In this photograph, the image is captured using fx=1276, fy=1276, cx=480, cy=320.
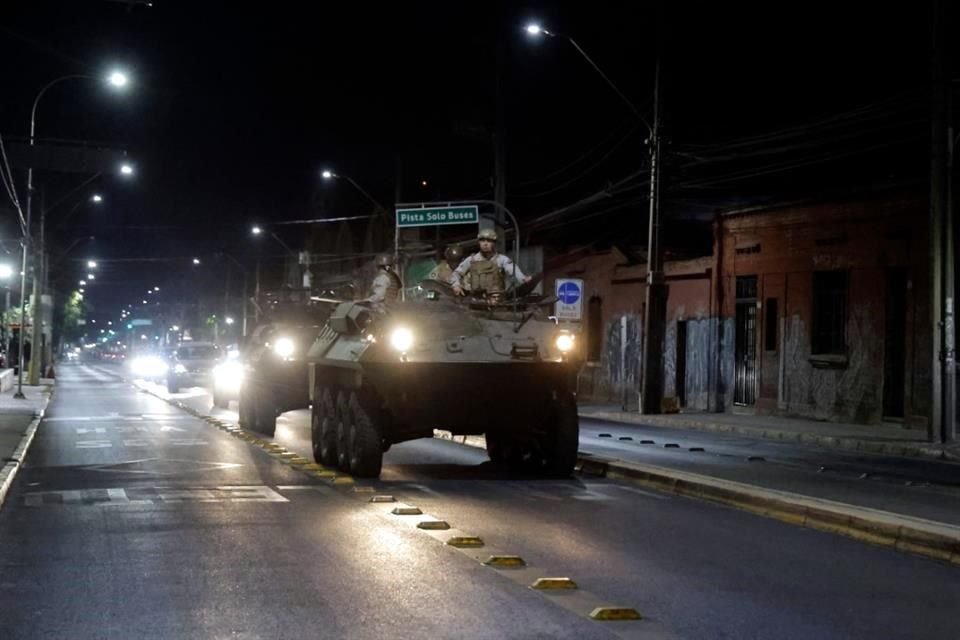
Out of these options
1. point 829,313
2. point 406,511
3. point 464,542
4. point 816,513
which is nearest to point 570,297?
point 829,313

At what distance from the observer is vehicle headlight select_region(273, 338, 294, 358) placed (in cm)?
2009

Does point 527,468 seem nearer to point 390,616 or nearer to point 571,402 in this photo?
point 571,402

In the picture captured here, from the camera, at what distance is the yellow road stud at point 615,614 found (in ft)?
23.8

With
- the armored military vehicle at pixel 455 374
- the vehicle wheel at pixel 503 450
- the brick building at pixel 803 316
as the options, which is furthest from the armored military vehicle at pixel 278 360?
the brick building at pixel 803 316

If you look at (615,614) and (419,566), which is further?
(419,566)

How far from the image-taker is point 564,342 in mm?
14344

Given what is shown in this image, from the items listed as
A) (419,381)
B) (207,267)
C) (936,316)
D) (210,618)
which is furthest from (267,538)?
(207,267)

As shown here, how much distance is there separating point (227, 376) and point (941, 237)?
56.4 ft

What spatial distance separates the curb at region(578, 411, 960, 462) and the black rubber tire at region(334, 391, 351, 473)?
1033 cm

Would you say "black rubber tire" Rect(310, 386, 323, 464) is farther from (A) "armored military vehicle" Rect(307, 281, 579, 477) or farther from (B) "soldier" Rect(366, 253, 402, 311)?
(B) "soldier" Rect(366, 253, 402, 311)

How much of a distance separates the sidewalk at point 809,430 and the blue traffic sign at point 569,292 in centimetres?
321

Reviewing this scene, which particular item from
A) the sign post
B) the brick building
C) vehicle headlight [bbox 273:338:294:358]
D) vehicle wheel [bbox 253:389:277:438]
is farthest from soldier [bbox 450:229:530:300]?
the sign post

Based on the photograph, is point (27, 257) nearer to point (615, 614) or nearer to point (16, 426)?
point (16, 426)

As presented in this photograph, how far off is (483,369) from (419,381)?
71 centimetres
